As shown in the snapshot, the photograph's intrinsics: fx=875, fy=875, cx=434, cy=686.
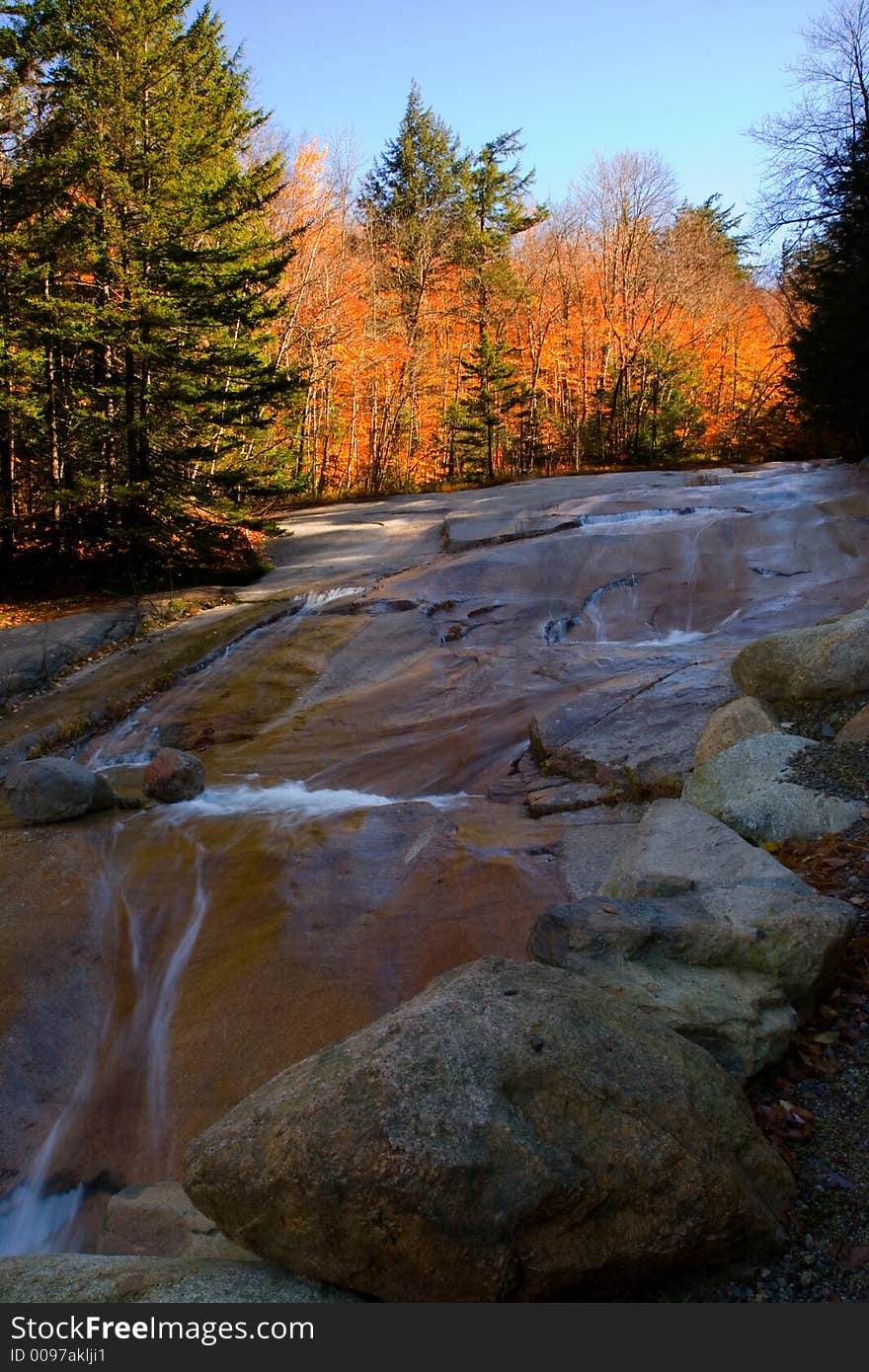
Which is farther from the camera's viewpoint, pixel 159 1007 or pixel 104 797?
pixel 104 797

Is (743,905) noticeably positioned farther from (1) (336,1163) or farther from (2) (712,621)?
(2) (712,621)

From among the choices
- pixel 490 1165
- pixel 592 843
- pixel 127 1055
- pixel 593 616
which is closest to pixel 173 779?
pixel 127 1055

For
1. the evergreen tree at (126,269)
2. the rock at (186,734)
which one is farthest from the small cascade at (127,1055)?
the evergreen tree at (126,269)

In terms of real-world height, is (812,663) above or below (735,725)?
above

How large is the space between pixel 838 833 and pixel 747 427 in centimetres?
2745

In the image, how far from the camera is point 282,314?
20.6 metres

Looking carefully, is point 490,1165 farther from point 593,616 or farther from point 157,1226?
point 593,616

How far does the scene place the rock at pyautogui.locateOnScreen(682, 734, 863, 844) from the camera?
518 cm

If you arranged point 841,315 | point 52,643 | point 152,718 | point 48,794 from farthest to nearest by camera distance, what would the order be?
point 841,315 < point 52,643 < point 152,718 < point 48,794

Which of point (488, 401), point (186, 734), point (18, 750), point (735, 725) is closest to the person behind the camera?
point (735, 725)

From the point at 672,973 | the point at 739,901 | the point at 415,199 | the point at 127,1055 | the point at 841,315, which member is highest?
the point at 415,199

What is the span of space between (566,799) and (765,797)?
1779 millimetres

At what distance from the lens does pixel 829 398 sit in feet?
63.2

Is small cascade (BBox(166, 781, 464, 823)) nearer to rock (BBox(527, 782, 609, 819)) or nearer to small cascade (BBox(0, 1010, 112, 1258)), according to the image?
rock (BBox(527, 782, 609, 819))
